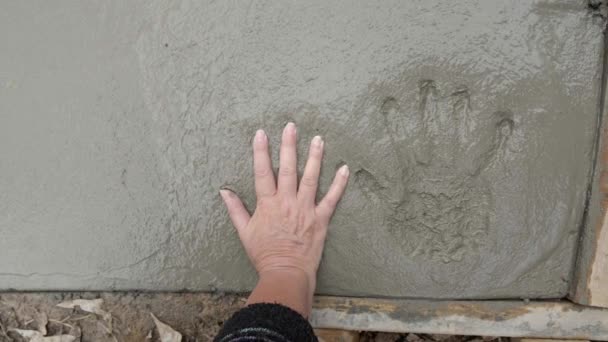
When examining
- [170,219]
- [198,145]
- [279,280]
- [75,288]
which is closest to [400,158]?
[279,280]

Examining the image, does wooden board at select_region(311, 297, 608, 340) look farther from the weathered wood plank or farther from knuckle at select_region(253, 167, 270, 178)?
knuckle at select_region(253, 167, 270, 178)

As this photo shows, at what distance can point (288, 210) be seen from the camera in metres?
1.61

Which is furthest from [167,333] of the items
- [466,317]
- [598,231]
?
[598,231]

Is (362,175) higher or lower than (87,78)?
lower

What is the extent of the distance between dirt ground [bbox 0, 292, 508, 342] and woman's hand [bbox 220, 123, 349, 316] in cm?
23

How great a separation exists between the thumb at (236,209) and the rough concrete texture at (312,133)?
0.04m

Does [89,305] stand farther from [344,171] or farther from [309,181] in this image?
[344,171]

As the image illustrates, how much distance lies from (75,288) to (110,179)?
38 centimetres

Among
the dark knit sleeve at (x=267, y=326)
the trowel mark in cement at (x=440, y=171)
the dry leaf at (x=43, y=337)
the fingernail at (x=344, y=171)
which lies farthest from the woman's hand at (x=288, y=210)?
the dry leaf at (x=43, y=337)

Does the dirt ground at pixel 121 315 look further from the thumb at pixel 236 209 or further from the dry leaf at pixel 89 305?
the thumb at pixel 236 209

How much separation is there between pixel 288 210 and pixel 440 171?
460 millimetres

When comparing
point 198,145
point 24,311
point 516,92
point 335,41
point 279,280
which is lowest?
point 24,311

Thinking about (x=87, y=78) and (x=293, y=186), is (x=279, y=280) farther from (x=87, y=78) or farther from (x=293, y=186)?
(x=87, y=78)

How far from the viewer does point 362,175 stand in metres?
1.62
